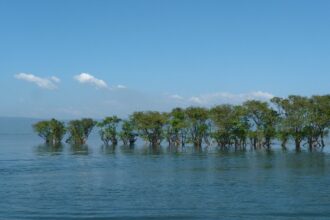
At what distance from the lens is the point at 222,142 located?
11244 cm

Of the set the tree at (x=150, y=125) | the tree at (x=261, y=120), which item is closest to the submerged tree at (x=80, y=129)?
the tree at (x=150, y=125)

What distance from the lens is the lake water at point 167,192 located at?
107ft

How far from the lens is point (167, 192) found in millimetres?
41875

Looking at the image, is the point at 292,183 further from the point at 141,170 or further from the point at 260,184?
the point at 141,170

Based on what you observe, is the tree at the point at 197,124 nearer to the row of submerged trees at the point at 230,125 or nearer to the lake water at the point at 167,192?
the row of submerged trees at the point at 230,125

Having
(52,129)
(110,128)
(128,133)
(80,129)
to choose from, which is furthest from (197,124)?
(52,129)

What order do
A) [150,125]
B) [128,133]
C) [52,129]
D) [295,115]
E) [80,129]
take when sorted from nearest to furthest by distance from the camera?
[295,115] → [150,125] → [128,133] → [80,129] → [52,129]

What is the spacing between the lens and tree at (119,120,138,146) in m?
126

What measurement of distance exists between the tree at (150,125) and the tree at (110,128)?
281 inches

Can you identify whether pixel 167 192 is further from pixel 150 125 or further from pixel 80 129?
pixel 80 129

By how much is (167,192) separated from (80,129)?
97075 mm

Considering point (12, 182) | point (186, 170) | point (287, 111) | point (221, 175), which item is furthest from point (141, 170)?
point (287, 111)

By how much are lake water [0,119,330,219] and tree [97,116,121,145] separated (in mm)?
62647

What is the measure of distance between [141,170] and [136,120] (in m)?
61.5
